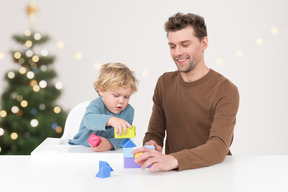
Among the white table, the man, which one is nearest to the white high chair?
the white table

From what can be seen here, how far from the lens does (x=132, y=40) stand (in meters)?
4.44

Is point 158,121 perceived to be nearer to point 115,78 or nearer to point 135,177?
point 115,78

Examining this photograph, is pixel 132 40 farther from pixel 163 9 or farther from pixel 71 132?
pixel 71 132

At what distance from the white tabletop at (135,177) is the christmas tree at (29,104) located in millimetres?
2338

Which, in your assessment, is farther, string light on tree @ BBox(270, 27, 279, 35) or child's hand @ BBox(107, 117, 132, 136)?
string light on tree @ BBox(270, 27, 279, 35)

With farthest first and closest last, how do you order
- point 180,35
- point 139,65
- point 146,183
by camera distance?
point 139,65 → point 180,35 → point 146,183

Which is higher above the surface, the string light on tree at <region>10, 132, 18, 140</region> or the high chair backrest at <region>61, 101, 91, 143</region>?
the high chair backrest at <region>61, 101, 91, 143</region>

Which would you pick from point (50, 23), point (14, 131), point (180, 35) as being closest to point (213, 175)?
point (180, 35)

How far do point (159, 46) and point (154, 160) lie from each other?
331 centimetres

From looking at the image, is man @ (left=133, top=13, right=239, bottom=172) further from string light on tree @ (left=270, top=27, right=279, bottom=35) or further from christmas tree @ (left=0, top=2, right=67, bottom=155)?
string light on tree @ (left=270, top=27, right=279, bottom=35)

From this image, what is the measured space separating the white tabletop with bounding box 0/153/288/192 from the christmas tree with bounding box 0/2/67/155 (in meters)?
2.34

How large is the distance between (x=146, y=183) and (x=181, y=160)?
0.62ft

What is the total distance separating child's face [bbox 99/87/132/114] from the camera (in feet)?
5.48

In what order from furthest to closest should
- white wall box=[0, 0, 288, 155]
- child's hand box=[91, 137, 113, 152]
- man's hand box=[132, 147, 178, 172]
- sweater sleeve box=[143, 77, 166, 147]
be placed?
white wall box=[0, 0, 288, 155] → sweater sleeve box=[143, 77, 166, 147] → child's hand box=[91, 137, 113, 152] → man's hand box=[132, 147, 178, 172]
